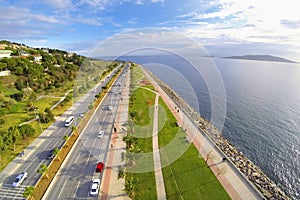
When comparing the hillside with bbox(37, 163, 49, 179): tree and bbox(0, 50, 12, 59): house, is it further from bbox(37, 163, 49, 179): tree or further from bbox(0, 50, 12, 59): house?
bbox(37, 163, 49, 179): tree

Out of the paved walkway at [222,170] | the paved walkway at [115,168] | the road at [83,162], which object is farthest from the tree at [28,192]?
the paved walkway at [222,170]

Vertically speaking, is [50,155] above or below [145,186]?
above

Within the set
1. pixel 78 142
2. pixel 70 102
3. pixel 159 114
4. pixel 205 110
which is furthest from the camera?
pixel 205 110

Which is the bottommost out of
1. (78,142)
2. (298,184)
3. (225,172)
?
(298,184)

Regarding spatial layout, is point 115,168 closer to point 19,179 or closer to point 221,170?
point 19,179

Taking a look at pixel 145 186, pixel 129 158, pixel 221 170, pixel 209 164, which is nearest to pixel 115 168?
pixel 129 158

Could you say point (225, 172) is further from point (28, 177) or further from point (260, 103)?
point (260, 103)

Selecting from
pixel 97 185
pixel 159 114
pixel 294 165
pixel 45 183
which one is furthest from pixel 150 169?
pixel 294 165

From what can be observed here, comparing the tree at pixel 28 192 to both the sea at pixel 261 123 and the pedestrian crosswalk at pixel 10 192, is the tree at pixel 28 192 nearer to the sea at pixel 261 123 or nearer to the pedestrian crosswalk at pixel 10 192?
the pedestrian crosswalk at pixel 10 192
